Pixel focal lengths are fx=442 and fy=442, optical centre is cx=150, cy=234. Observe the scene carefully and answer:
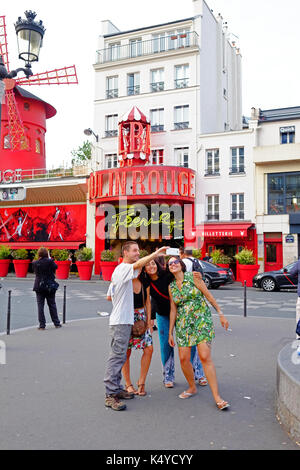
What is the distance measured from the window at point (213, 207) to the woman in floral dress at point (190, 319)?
1938 cm

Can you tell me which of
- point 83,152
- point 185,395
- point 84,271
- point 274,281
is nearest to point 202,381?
point 185,395

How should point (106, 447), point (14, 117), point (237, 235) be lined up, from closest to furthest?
point (106, 447), point (237, 235), point (14, 117)

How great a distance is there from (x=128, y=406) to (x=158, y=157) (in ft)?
70.5

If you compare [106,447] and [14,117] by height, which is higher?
[14,117]

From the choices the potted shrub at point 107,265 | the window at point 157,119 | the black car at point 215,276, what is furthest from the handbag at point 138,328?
the window at point 157,119

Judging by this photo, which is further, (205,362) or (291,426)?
(205,362)

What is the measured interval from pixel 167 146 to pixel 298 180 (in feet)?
23.9

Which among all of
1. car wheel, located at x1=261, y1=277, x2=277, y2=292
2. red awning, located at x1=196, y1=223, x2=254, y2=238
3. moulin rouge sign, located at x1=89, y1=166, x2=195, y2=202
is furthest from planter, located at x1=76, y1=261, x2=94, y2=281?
car wheel, located at x1=261, y1=277, x2=277, y2=292

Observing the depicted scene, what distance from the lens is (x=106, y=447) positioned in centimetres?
316

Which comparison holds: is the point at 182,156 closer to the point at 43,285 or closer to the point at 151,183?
the point at 151,183

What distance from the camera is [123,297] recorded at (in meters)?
4.26

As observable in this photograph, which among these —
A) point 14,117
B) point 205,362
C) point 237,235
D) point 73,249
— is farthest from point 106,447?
point 14,117

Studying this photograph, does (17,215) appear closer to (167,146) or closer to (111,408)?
(167,146)

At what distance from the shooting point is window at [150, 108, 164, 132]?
25047 mm
